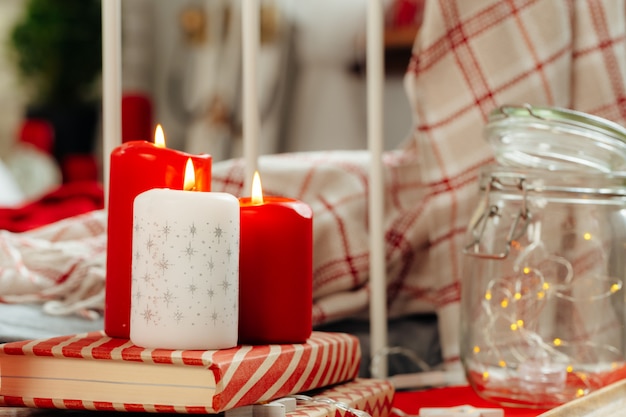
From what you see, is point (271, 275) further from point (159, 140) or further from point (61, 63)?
point (61, 63)

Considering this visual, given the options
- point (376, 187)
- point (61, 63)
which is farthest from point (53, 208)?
point (61, 63)

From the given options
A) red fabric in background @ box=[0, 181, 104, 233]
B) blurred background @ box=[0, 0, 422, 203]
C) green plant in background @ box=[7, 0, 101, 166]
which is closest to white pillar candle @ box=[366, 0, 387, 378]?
red fabric in background @ box=[0, 181, 104, 233]

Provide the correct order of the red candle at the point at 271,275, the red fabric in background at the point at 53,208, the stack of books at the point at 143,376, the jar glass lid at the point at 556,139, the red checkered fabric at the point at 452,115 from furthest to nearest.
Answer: the red fabric in background at the point at 53,208, the red checkered fabric at the point at 452,115, the jar glass lid at the point at 556,139, the red candle at the point at 271,275, the stack of books at the point at 143,376

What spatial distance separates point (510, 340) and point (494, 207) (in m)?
0.11

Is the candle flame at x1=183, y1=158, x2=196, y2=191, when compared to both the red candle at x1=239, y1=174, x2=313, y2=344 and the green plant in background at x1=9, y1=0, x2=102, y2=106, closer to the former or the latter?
the red candle at x1=239, y1=174, x2=313, y2=344

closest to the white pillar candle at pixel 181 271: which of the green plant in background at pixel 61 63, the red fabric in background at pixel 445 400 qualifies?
the red fabric in background at pixel 445 400

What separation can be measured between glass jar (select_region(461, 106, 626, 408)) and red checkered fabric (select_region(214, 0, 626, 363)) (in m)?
0.13

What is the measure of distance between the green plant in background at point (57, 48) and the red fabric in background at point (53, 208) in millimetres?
2098

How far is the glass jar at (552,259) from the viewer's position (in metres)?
0.74

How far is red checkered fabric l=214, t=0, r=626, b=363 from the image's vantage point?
2.88ft

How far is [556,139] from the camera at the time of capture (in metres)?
0.74

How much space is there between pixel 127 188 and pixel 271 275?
110 mm

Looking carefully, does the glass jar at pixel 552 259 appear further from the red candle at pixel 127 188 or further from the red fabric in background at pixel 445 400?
the red candle at pixel 127 188

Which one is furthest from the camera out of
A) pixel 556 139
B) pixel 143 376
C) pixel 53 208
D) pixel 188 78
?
pixel 188 78
